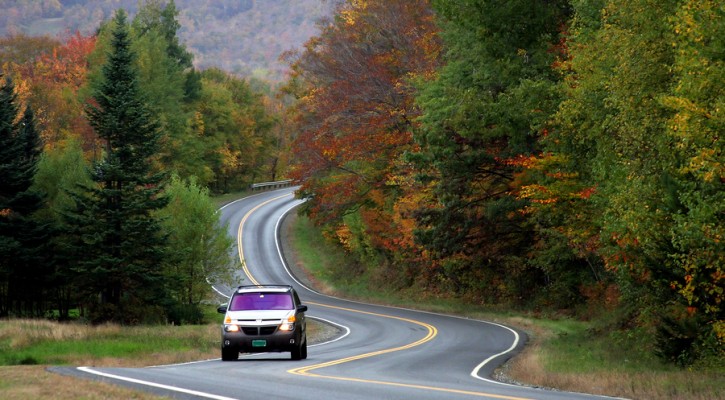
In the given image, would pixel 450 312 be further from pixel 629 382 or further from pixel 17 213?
pixel 629 382

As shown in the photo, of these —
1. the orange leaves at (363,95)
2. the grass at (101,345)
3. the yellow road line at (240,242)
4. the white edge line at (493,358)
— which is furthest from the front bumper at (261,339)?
the yellow road line at (240,242)

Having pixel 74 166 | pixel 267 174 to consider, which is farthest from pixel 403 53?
pixel 267 174

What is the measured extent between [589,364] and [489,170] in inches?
669

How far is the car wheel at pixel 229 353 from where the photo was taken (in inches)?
867

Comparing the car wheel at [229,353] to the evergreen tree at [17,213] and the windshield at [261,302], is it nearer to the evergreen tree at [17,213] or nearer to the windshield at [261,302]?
the windshield at [261,302]

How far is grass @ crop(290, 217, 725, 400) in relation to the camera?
1631 centimetres

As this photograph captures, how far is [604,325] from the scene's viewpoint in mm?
31969

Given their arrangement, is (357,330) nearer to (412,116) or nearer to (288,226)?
(412,116)

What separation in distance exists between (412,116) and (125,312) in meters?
18.5

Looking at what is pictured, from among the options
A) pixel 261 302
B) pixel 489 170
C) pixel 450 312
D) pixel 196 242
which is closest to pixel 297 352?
pixel 261 302

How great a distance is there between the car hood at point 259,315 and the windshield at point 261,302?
271 millimetres

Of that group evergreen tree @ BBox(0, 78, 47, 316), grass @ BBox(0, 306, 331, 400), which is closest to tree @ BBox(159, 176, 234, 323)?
evergreen tree @ BBox(0, 78, 47, 316)

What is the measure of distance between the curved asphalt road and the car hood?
1015mm

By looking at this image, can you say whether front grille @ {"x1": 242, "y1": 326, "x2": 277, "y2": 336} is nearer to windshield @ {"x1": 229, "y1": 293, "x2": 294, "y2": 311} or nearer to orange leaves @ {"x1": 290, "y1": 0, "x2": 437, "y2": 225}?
windshield @ {"x1": 229, "y1": 293, "x2": 294, "y2": 311}
